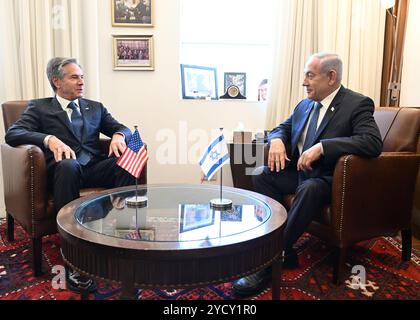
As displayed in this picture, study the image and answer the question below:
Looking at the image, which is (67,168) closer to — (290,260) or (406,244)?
(290,260)

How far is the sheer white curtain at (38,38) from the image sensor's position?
8.79ft

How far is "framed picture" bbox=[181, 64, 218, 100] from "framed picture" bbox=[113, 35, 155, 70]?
297mm

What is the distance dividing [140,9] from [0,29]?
3.36 ft

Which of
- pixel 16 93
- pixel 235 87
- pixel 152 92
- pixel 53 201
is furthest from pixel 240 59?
pixel 53 201

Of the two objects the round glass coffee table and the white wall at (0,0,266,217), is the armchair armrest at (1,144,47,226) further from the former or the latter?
the white wall at (0,0,266,217)

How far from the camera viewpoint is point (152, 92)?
9.73ft

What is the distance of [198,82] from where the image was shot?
3057mm

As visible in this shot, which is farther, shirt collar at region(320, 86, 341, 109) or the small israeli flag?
shirt collar at region(320, 86, 341, 109)

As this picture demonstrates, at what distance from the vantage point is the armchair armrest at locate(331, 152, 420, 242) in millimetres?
1717

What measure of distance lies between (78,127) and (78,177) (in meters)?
0.46

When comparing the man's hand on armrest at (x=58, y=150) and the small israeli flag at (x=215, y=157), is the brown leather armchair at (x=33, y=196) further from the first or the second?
the small israeli flag at (x=215, y=157)

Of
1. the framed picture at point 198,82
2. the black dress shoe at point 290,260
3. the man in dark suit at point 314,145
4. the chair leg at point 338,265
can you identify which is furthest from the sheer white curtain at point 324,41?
the chair leg at point 338,265

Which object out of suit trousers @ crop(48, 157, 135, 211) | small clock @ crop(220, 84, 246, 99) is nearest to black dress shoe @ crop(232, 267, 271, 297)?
suit trousers @ crop(48, 157, 135, 211)
